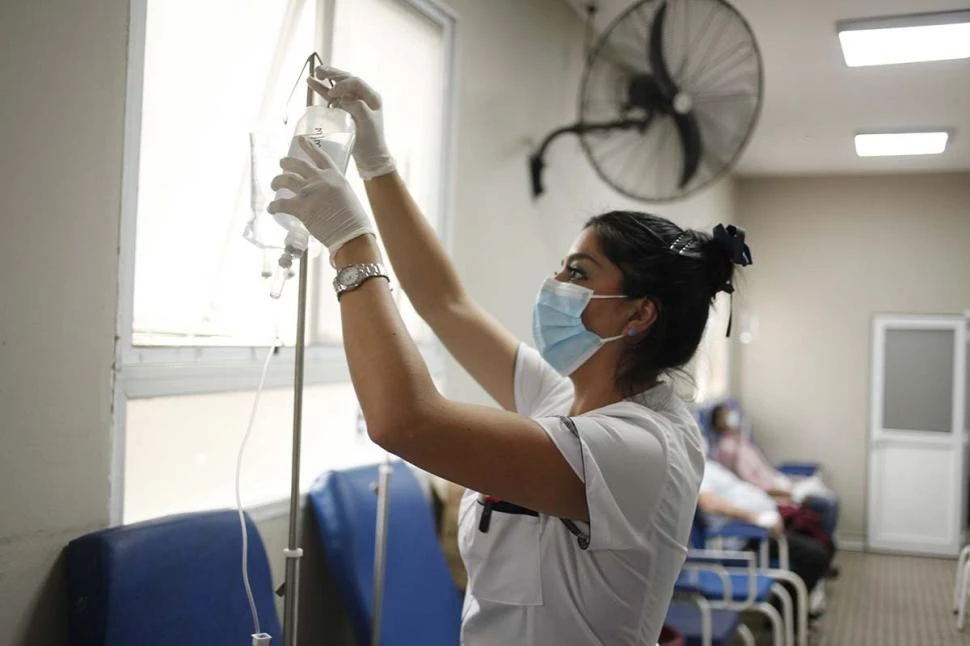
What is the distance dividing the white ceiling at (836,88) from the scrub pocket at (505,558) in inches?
99.9

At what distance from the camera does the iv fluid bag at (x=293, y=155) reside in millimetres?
1055

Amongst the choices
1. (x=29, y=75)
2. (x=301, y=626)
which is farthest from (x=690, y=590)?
(x=29, y=75)

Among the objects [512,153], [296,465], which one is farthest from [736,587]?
[296,465]

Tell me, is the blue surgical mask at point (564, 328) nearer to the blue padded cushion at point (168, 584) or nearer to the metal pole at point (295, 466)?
the metal pole at point (295, 466)

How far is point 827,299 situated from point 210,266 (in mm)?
5490

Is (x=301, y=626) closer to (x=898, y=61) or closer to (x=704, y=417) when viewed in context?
(x=898, y=61)

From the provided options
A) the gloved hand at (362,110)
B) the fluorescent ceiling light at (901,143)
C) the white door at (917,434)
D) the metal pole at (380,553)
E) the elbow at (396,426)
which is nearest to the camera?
the elbow at (396,426)

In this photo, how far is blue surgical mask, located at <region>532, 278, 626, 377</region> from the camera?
4.26ft

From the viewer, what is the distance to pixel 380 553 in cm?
177

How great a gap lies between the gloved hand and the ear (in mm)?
444

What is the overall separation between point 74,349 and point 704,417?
4.59 metres

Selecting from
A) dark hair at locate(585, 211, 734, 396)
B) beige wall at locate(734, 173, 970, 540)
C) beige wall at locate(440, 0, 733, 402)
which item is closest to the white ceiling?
beige wall at locate(440, 0, 733, 402)

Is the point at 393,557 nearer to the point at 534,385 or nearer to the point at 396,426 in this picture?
the point at 534,385

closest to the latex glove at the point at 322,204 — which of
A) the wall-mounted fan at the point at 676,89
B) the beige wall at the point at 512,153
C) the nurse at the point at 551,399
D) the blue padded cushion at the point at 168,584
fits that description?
the nurse at the point at 551,399
